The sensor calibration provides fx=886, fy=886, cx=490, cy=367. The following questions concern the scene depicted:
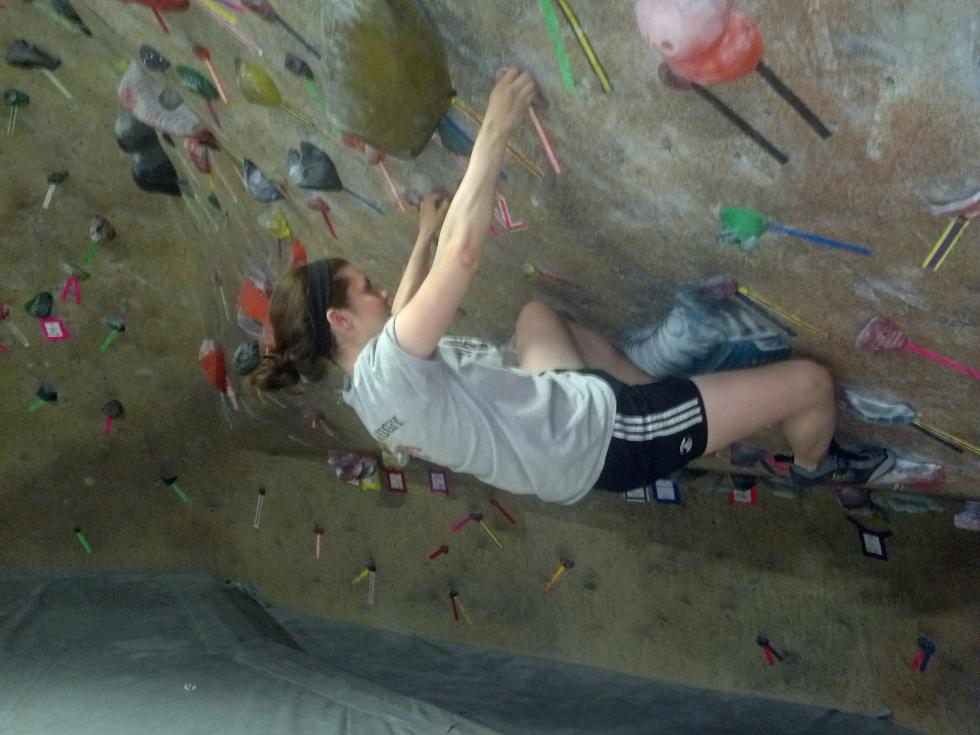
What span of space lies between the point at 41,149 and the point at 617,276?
1745 millimetres

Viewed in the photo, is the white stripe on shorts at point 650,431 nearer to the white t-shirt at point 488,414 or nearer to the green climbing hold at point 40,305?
the white t-shirt at point 488,414

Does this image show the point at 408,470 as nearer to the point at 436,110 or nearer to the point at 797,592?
the point at 797,592

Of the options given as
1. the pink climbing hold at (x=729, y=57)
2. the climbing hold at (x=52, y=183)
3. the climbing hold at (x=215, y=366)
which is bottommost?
the climbing hold at (x=215, y=366)

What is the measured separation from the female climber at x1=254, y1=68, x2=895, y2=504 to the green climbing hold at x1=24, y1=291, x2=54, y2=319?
1334 mm

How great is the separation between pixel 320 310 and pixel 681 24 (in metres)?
0.84

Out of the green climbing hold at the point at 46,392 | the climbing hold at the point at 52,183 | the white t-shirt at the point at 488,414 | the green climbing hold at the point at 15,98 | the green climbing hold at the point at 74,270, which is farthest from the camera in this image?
the green climbing hold at the point at 46,392

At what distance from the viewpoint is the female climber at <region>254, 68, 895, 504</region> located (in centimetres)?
130

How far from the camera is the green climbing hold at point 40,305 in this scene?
275 cm

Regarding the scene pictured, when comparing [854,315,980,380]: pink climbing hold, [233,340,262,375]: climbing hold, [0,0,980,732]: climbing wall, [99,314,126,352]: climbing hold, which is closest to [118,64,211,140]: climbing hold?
[0,0,980,732]: climbing wall

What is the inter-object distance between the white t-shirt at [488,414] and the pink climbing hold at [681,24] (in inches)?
21.9

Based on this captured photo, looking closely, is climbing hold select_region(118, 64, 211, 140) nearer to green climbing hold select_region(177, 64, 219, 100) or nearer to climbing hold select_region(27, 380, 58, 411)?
green climbing hold select_region(177, 64, 219, 100)

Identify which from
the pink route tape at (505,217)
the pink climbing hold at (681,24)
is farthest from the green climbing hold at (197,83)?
the pink climbing hold at (681,24)

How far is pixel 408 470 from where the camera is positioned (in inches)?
115

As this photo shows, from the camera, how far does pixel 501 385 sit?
4.90 feet
